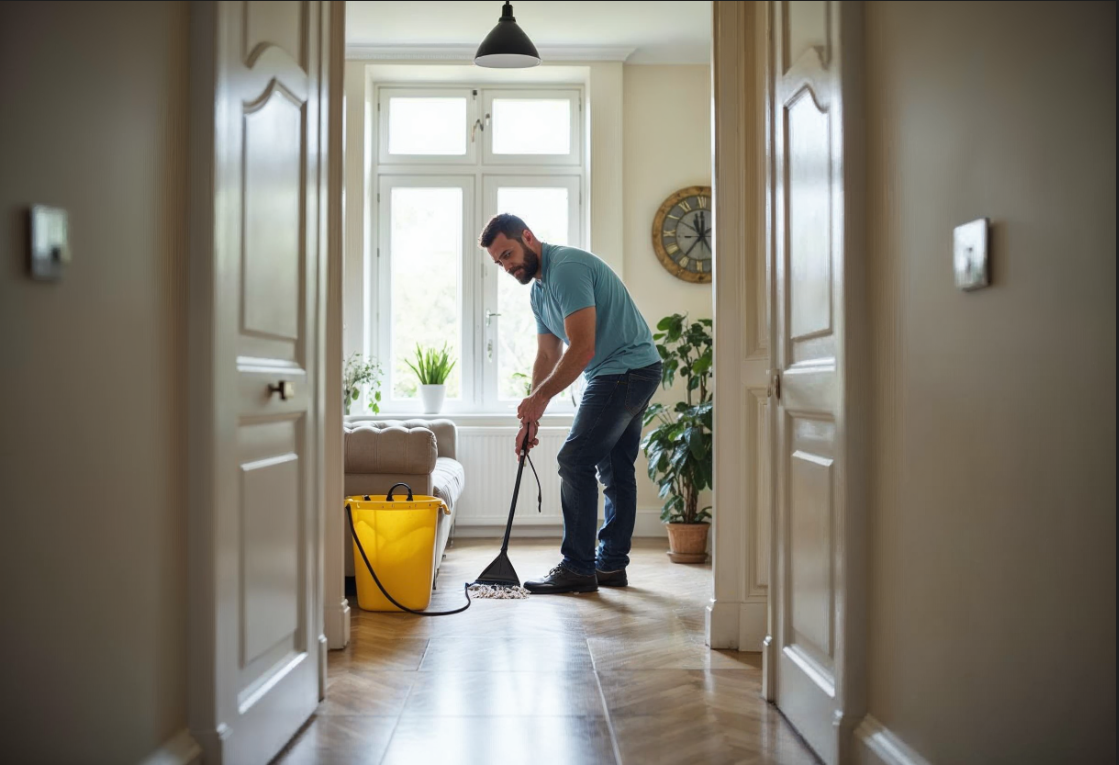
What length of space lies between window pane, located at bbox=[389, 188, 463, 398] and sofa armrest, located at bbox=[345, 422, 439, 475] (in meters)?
2.04

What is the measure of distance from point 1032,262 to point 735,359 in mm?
1838

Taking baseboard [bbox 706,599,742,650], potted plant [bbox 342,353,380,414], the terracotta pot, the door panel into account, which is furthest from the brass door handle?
potted plant [bbox 342,353,380,414]

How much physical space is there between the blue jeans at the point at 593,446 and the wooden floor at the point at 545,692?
0.24 metres

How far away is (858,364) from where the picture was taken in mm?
2059

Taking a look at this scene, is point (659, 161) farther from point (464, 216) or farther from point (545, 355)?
point (545, 355)

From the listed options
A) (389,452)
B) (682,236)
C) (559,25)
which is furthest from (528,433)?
(559,25)

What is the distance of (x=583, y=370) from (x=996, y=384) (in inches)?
109

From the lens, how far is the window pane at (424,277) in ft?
20.8

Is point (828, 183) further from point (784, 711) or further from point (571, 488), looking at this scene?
point (571, 488)

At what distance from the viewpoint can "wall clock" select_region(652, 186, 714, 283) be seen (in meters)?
6.16

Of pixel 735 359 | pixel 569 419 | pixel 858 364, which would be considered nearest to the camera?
pixel 858 364

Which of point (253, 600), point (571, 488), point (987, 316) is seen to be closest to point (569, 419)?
point (571, 488)

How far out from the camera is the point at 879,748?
1956 mm

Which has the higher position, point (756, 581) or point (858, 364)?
point (858, 364)
